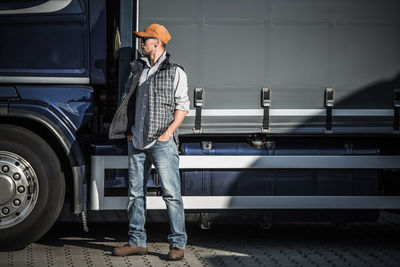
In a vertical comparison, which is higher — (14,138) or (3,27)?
(3,27)

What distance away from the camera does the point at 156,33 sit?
605 cm

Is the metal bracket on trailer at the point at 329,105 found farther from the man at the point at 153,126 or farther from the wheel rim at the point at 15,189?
the wheel rim at the point at 15,189

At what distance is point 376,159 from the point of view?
22.1 ft

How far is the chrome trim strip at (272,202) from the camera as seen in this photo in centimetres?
656

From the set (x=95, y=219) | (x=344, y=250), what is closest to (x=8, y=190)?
(x=95, y=219)

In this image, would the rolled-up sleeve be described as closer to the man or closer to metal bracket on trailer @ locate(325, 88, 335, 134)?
the man

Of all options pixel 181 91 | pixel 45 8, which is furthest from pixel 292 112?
pixel 45 8

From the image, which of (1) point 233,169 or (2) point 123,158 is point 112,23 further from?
(1) point 233,169

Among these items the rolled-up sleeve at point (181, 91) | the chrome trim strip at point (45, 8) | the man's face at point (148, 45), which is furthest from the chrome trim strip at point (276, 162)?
the chrome trim strip at point (45, 8)

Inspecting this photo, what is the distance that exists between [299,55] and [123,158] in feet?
6.13

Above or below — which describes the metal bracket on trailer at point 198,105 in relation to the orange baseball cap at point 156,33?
below

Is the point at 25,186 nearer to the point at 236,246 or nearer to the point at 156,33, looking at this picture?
the point at 156,33

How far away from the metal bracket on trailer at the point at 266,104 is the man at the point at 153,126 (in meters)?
0.81

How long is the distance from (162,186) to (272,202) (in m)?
1.12
